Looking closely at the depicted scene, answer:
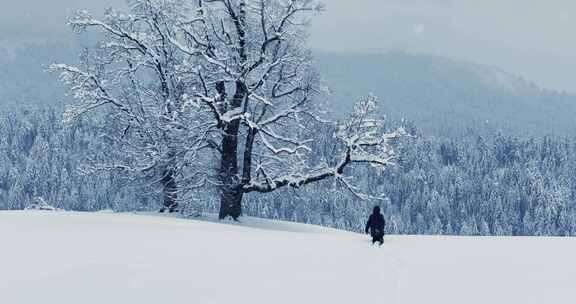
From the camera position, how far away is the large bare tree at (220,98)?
22.0m

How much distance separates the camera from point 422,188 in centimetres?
16512

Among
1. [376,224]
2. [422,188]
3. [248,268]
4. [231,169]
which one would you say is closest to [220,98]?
[231,169]

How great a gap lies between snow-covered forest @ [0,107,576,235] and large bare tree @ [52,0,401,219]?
3631 inches

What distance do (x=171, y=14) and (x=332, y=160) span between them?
27.8ft

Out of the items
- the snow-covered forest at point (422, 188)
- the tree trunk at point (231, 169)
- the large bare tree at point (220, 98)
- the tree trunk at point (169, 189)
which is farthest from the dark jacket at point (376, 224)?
the snow-covered forest at point (422, 188)

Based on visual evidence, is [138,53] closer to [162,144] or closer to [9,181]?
[162,144]

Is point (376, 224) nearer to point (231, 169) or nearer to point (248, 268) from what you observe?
point (248, 268)

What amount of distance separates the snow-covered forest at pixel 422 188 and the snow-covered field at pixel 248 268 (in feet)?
329

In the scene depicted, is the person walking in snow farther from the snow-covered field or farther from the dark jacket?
the snow-covered field

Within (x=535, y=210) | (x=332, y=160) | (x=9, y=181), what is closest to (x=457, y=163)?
(x=535, y=210)

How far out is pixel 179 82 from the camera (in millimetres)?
23984

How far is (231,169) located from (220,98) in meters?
2.70

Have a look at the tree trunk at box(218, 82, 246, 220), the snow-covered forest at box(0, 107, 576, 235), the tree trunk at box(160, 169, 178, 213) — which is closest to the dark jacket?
the tree trunk at box(218, 82, 246, 220)

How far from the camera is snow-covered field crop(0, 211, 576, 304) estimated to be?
35.3 ft
